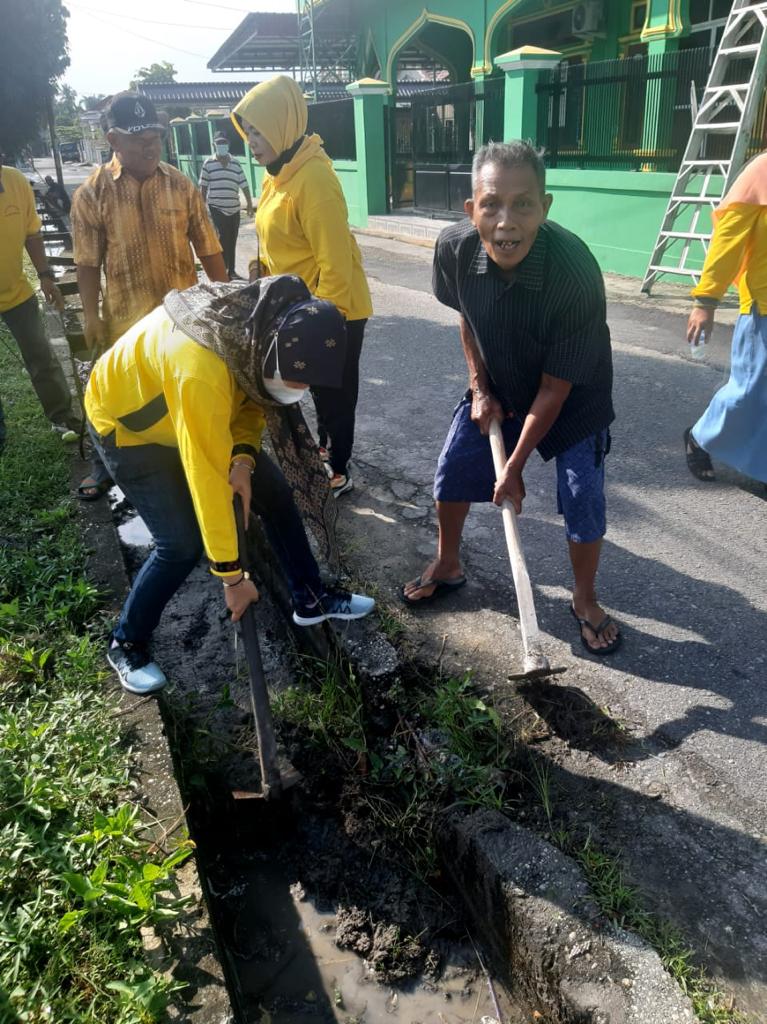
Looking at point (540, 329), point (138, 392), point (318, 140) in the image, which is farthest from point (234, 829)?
point (318, 140)

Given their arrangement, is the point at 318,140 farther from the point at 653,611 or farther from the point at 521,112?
the point at 521,112

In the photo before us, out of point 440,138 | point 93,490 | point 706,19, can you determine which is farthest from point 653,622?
point 440,138

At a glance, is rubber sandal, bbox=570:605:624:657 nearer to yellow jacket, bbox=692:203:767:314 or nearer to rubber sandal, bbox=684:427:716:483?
rubber sandal, bbox=684:427:716:483

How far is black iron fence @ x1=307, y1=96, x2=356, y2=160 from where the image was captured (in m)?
15.9

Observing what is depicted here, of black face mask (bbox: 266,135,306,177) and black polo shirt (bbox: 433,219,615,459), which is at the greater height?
black face mask (bbox: 266,135,306,177)

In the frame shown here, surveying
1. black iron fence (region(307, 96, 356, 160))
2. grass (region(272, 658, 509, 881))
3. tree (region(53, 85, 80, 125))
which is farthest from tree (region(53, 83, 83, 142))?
grass (region(272, 658, 509, 881))

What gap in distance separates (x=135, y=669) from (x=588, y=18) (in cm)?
1245

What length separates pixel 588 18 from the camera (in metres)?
11.6

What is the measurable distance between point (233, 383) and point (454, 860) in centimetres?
151

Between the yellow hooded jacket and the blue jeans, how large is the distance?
0.94 m

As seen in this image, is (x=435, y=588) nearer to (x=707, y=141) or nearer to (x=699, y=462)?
(x=699, y=462)

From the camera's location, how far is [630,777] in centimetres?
238

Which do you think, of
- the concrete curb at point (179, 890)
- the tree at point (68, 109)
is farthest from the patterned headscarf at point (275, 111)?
the tree at point (68, 109)

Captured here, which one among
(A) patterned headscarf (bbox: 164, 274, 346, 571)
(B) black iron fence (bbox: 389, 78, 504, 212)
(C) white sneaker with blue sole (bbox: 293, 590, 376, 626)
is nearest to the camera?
(A) patterned headscarf (bbox: 164, 274, 346, 571)
